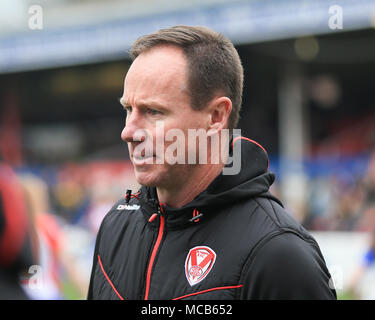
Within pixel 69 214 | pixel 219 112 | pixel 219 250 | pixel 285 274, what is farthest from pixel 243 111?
pixel 285 274

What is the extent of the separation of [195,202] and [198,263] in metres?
0.21

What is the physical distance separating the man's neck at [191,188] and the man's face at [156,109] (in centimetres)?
6

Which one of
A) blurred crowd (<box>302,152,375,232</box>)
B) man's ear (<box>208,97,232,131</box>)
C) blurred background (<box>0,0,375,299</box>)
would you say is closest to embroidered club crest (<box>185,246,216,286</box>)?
man's ear (<box>208,97,232,131</box>)

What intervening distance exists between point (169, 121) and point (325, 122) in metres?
11.1

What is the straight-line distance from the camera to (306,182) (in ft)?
29.3

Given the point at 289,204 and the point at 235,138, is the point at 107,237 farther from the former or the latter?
the point at 289,204

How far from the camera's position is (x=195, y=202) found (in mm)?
1743

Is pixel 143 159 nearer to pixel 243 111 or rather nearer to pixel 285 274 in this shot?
pixel 285 274

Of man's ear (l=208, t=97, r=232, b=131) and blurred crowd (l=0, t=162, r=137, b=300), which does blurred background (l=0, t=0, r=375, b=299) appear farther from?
man's ear (l=208, t=97, r=232, b=131)

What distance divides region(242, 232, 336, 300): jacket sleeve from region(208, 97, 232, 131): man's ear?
0.49 meters

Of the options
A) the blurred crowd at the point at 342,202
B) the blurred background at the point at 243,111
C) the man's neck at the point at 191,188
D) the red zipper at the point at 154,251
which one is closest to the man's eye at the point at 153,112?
the man's neck at the point at 191,188

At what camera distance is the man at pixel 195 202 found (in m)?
1.57

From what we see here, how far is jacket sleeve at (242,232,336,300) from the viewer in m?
1.49

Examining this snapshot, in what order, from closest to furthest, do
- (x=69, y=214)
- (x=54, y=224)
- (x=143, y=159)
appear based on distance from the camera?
1. (x=143, y=159)
2. (x=54, y=224)
3. (x=69, y=214)
